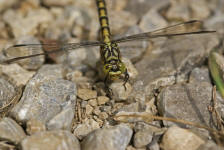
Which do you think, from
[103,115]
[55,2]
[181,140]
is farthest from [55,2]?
[181,140]

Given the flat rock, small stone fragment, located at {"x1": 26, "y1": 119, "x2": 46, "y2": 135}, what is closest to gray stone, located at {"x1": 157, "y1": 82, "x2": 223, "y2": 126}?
the flat rock

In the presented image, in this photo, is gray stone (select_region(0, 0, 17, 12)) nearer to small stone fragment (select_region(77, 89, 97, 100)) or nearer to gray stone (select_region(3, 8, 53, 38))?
gray stone (select_region(3, 8, 53, 38))

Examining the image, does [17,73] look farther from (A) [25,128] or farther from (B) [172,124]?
(B) [172,124]

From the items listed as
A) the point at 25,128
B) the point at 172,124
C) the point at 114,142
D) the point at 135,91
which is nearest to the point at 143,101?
the point at 135,91

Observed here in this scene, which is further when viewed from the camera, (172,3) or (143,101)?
(172,3)

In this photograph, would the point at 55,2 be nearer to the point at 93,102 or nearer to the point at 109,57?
the point at 109,57

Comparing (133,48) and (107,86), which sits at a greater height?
(133,48)

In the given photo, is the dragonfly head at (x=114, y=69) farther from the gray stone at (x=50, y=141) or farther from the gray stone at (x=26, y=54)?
the gray stone at (x=50, y=141)
